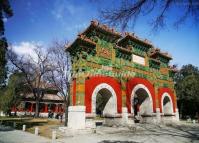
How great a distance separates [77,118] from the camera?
14922 mm

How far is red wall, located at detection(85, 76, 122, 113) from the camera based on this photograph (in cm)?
1608

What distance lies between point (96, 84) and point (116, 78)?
2680mm

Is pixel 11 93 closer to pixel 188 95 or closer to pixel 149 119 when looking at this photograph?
pixel 149 119

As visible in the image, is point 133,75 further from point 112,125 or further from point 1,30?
point 1,30

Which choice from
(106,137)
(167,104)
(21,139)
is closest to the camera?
(21,139)

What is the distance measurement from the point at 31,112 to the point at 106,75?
31.8 meters

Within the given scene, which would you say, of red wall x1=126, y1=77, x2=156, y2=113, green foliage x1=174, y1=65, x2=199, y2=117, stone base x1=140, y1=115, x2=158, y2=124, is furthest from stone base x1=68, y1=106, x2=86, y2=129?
green foliage x1=174, y1=65, x2=199, y2=117

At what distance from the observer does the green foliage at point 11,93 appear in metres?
34.7

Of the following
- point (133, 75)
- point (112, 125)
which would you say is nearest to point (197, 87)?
point (133, 75)

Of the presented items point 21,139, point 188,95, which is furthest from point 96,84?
point 188,95

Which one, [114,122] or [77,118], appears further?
[114,122]

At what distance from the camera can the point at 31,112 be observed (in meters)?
44.0

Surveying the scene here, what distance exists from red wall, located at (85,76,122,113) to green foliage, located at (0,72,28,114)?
21.9 meters

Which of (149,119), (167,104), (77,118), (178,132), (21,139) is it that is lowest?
(178,132)
